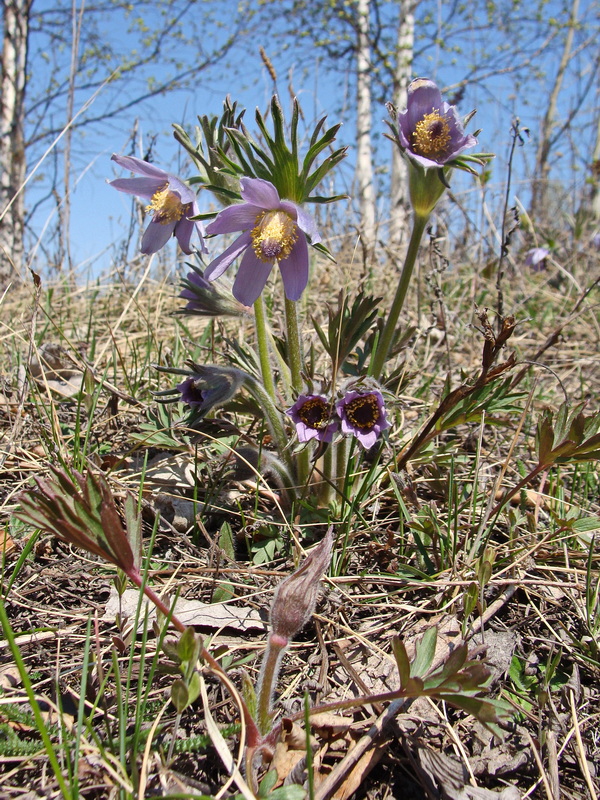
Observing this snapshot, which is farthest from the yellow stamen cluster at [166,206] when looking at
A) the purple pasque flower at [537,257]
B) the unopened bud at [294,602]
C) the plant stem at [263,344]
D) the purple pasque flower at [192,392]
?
the purple pasque flower at [537,257]

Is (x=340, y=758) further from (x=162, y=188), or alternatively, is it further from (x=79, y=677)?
(x=162, y=188)

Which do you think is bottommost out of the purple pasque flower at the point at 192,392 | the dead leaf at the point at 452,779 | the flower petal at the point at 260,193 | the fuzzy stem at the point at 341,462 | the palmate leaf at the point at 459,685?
the dead leaf at the point at 452,779

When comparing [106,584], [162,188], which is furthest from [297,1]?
[106,584]

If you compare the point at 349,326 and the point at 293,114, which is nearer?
the point at 293,114

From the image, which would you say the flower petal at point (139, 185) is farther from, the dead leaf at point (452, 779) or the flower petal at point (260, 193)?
the dead leaf at point (452, 779)

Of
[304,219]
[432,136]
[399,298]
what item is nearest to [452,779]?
[399,298]

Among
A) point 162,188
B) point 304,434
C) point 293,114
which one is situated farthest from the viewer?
point 162,188
